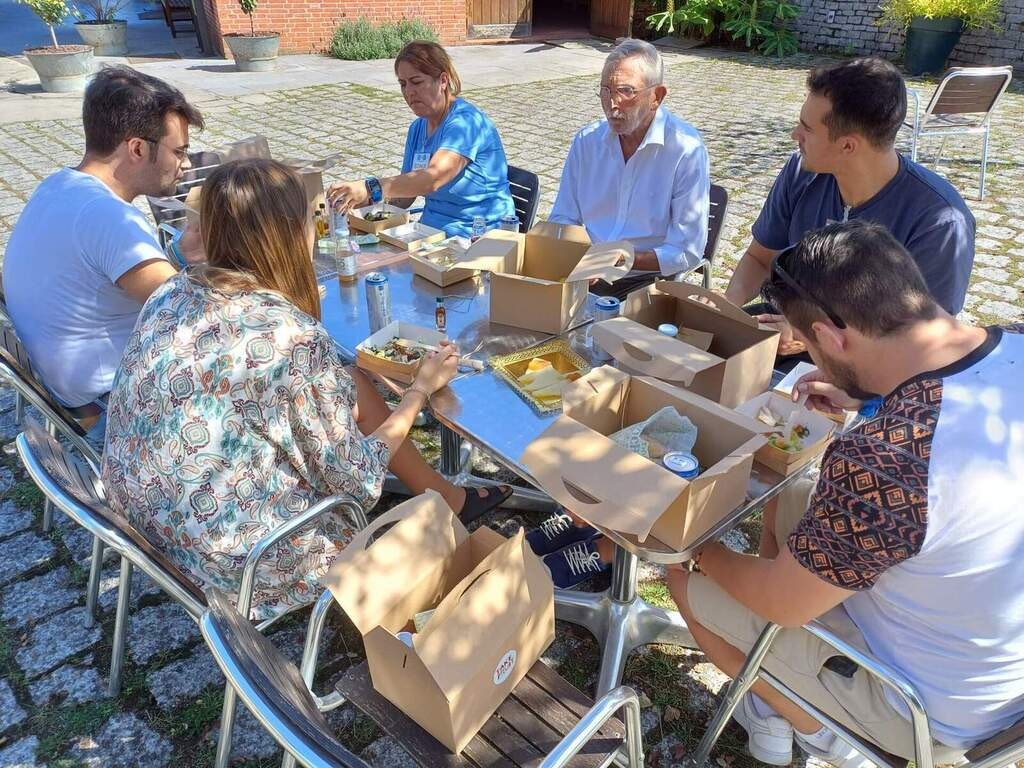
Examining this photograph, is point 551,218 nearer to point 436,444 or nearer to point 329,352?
point 436,444

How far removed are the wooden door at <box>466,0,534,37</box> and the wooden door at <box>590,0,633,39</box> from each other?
1.44m

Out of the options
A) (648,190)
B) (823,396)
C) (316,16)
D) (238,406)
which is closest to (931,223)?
(823,396)

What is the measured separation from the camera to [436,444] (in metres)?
3.47

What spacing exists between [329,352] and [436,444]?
1.63m

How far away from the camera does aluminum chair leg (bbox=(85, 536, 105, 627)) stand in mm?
2402

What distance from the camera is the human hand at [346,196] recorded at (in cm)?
342

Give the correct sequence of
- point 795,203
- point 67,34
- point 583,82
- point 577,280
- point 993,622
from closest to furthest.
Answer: point 993,622 < point 577,280 < point 795,203 < point 583,82 < point 67,34

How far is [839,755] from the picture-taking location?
1.93 meters

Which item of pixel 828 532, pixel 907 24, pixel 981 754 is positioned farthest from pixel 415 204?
pixel 907 24

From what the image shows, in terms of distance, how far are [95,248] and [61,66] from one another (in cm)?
900

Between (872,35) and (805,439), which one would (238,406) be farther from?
(872,35)

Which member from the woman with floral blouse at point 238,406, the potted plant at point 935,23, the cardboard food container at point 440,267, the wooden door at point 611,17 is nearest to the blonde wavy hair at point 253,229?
the woman with floral blouse at point 238,406

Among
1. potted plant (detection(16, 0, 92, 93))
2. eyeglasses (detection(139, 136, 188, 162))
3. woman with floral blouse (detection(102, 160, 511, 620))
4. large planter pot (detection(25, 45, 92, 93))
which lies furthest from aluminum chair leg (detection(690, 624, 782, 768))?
potted plant (detection(16, 0, 92, 93))

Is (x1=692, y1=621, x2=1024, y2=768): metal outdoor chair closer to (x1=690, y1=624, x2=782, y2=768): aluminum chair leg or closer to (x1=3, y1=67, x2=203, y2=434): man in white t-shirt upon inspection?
(x1=690, y1=624, x2=782, y2=768): aluminum chair leg
